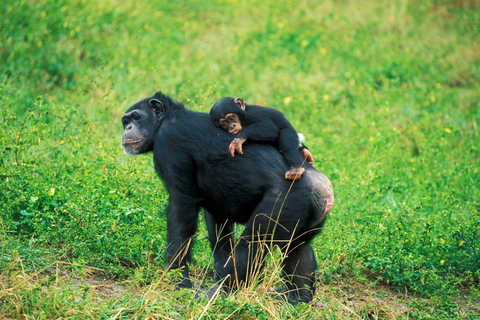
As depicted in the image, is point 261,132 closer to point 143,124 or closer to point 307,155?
point 307,155

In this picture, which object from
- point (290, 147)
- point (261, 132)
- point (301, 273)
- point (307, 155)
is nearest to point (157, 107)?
point (261, 132)

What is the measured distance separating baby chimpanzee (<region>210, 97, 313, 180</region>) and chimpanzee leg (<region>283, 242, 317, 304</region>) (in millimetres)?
788

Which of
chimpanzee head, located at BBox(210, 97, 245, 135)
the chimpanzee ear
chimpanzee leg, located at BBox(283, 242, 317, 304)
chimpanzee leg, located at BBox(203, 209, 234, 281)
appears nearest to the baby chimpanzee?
chimpanzee head, located at BBox(210, 97, 245, 135)

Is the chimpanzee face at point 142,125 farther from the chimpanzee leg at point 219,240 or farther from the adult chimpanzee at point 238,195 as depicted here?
the chimpanzee leg at point 219,240

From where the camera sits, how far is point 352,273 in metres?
5.08

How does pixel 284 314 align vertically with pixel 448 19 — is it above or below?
below

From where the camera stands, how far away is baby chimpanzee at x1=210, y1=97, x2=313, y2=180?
3988 millimetres

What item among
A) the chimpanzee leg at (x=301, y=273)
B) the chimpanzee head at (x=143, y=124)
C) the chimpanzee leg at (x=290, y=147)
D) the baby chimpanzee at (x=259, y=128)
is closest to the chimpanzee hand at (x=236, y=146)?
the baby chimpanzee at (x=259, y=128)

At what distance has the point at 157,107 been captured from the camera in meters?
4.44

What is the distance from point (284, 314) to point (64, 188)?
2492mm

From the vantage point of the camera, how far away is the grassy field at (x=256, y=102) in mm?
4191

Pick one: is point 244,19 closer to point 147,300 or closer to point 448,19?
point 448,19

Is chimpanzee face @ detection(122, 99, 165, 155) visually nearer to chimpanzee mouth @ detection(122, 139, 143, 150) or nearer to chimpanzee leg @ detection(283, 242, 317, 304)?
chimpanzee mouth @ detection(122, 139, 143, 150)

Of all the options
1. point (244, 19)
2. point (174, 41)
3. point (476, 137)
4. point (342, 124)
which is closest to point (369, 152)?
point (342, 124)
